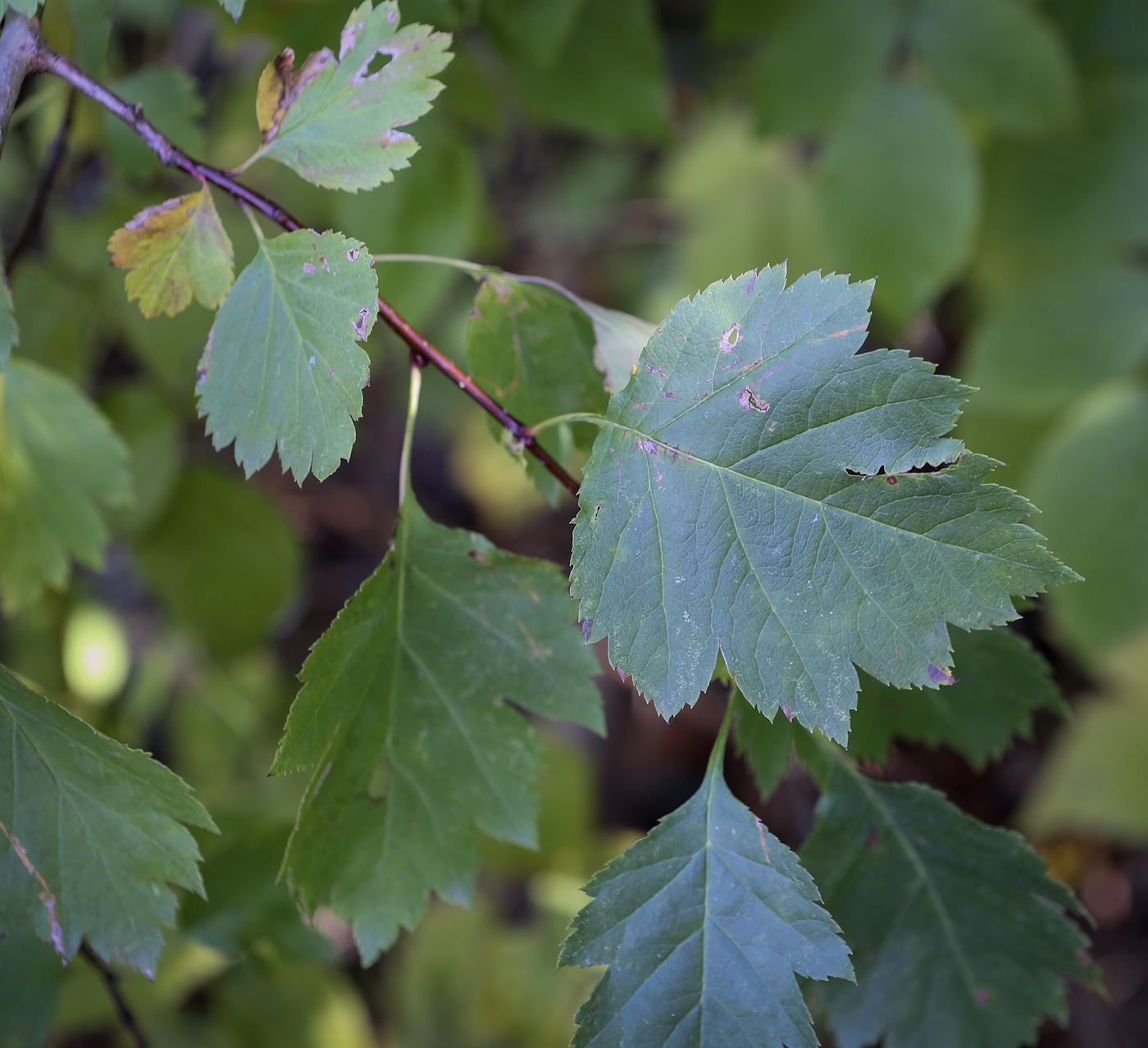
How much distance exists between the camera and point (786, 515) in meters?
0.58

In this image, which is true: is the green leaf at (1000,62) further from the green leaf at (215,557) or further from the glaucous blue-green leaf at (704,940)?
the green leaf at (215,557)

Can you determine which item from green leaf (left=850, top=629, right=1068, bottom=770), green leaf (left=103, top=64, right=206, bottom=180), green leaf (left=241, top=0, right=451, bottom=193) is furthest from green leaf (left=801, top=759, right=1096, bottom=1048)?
green leaf (left=103, top=64, right=206, bottom=180)

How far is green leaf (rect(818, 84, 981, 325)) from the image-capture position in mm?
1309

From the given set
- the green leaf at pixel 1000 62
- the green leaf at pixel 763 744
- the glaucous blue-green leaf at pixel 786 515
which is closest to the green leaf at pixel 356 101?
the glaucous blue-green leaf at pixel 786 515

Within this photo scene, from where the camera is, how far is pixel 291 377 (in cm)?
59

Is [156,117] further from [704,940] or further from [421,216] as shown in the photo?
[704,940]

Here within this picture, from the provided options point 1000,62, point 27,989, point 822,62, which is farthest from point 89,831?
point 1000,62

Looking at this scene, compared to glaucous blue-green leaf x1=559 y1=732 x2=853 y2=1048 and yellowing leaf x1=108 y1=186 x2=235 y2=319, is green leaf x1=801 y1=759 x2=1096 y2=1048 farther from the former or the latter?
yellowing leaf x1=108 y1=186 x2=235 y2=319

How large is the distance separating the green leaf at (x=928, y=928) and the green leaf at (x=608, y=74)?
100 centimetres

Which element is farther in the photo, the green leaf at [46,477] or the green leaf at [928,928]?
the green leaf at [46,477]

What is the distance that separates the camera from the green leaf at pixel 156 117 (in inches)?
36.6

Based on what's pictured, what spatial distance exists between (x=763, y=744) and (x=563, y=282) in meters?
1.78

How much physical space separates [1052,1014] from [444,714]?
58cm

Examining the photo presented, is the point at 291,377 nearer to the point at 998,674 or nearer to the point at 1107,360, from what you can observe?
the point at 998,674
